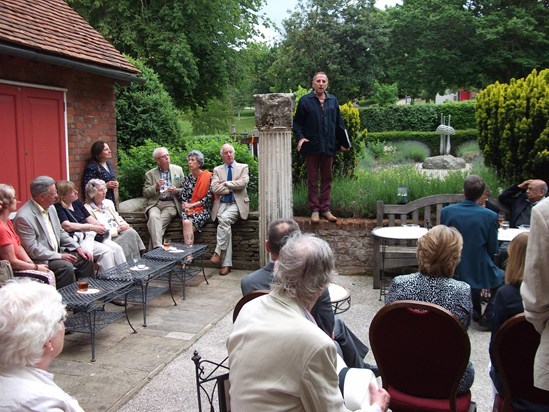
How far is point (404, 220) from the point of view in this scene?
6.88 metres

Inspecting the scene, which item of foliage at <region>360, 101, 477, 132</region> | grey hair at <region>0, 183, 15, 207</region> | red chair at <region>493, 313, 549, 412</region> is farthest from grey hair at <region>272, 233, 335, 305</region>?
foliage at <region>360, 101, 477, 132</region>

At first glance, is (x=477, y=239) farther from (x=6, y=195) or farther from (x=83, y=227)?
(x=6, y=195)

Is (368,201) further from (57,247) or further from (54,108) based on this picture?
(54,108)

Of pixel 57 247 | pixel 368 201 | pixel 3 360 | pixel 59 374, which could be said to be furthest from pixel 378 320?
pixel 368 201

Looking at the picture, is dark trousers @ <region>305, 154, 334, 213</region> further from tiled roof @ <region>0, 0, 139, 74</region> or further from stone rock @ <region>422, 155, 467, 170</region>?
stone rock @ <region>422, 155, 467, 170</region>

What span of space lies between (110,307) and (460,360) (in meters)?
4.40

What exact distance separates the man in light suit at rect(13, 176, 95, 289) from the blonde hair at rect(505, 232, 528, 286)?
4.13m

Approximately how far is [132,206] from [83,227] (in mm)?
1969

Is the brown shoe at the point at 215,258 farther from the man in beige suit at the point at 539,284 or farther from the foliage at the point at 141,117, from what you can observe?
the man in beige suit at the point at 539,284

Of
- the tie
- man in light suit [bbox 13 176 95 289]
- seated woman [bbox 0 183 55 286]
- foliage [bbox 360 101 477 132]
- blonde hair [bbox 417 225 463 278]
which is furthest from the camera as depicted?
foliage [bbox 360 101 477 132]

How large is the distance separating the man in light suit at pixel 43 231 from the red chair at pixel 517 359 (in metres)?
4.23

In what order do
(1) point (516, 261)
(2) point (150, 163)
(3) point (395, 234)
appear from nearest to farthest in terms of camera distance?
(1) point (516, 261) < (3) point (395, 234) < (2) point (150, 163)

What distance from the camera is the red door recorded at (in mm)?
6973

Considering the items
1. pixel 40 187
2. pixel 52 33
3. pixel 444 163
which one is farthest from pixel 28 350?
pixel 444 163
